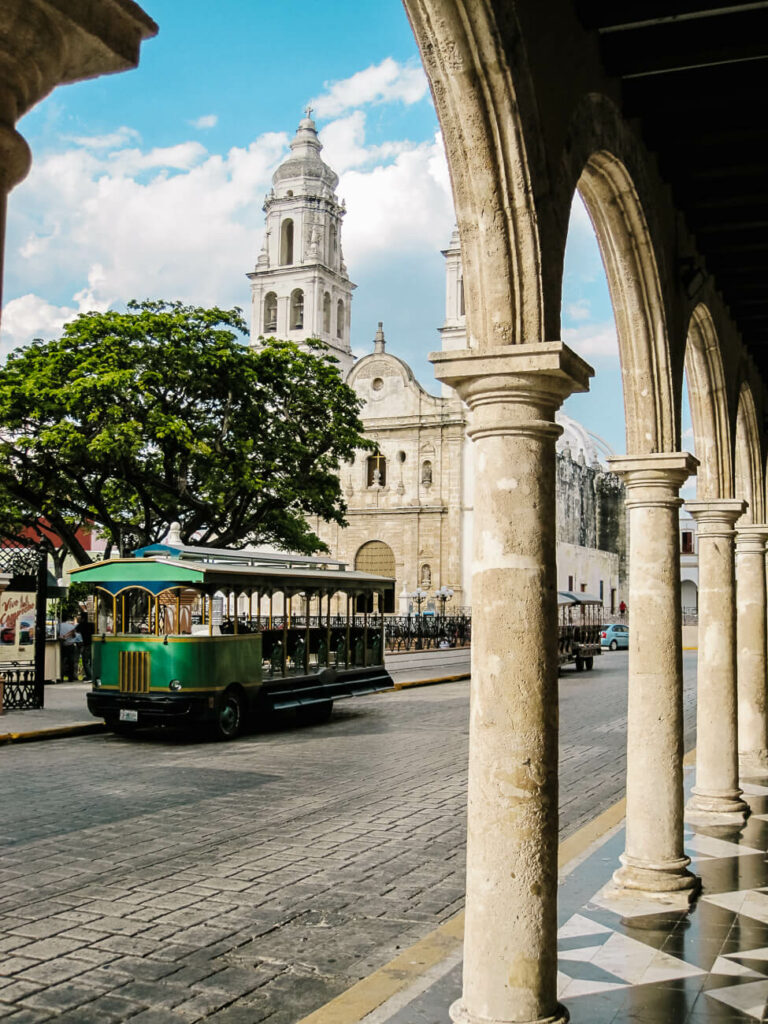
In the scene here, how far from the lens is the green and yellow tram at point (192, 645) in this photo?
43.1 ft

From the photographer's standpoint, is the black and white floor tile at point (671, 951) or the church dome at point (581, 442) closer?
the black and white floor tile at point (671, 951)

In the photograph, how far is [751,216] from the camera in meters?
6.94

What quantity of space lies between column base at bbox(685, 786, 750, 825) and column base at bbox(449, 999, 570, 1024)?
4464 millimetres

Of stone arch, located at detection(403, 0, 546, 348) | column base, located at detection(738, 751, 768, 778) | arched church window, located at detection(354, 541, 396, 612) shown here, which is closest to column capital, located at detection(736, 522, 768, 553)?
column base, located at detection(738, 751, 768, 778)

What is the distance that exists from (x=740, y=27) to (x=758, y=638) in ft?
20.9

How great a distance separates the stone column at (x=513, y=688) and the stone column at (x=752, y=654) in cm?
643

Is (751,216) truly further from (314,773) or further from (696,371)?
(314,773)

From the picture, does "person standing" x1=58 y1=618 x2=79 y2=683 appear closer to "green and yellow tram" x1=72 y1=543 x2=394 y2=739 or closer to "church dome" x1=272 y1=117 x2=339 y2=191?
"green and yellow tram" x1=72 y1=543 x2=394 y2=739

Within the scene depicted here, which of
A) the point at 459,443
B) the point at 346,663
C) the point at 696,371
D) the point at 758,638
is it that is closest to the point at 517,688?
the point at 696,371

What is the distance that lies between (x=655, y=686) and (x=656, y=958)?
5.21 feet

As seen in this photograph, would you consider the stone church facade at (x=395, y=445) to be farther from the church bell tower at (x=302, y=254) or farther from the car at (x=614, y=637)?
the car at (x=614, y=637)

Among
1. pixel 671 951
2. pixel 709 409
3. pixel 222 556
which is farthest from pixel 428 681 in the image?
pixel 671 951

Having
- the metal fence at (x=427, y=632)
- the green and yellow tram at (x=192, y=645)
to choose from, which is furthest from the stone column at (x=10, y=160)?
the metal fence at (x=427, y=632)

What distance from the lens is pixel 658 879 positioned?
228 inches
